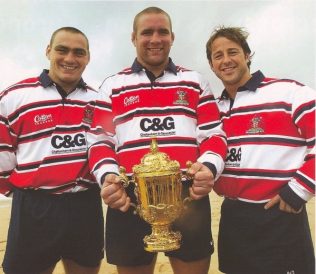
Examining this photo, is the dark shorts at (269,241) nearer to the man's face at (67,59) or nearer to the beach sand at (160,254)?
the man's face at (67,59)

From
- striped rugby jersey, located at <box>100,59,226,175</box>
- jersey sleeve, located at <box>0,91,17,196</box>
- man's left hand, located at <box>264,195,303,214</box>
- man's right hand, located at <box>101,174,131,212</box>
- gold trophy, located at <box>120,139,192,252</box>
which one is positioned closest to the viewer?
gold trophy, located at <box>120,139,192,252</box>

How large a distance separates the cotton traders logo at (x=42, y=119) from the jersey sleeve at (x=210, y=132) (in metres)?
1.32

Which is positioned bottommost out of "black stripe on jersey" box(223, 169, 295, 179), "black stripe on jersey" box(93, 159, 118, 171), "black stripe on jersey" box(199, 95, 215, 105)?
"black stripe on jersey" box(223, 169, 295, 179)

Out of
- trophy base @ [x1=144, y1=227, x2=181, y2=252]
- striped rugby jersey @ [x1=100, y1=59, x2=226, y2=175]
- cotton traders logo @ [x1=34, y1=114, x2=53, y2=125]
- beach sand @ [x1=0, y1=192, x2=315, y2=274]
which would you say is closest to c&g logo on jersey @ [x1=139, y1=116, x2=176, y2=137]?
striped rugby jersey @ [x1=100, y1=59, x2=226, y2=175]

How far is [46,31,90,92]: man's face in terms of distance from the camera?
3582 mm

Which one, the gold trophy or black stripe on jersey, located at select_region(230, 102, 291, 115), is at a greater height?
black stripe on jersey, located at select_region(230, 102, 291, 115)

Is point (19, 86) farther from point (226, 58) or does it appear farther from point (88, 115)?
point (226, 58)

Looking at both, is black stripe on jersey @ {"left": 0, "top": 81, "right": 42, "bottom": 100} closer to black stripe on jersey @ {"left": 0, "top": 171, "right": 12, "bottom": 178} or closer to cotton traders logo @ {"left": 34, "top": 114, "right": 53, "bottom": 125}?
cotton traders logo @ {"left": 34, "top": 114, "right": 53, "bottom": 125}

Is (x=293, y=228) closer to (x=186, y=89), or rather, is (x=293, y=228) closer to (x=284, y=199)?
(x=284, y=199)

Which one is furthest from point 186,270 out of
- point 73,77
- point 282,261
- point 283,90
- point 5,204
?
point 5,204

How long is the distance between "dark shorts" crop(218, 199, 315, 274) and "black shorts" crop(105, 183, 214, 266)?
25 centimetres

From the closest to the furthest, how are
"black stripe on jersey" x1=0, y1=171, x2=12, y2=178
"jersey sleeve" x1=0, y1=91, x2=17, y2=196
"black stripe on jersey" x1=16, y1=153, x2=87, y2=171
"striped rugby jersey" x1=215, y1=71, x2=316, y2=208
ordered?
1. "striped rugby jersey" x1=215, y1=71, x2=316, y2=208
2. "black stripe on jersey" x1=16, y1=153, x2=87, y2=171
3. "jersey sleeve" x1=0, y1=91, x2=17, y2=196
4. "black stripe on jersey" x1=0, y1=171, x2=12, y2=178

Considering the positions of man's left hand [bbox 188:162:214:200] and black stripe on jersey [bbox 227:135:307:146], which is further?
black stripe on jersey [bbox 227:135:307:146]

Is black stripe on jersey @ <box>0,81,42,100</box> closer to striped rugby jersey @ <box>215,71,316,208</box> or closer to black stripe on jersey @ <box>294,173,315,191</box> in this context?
striped rugby jersey @ <box>215,71,316,208</box>
